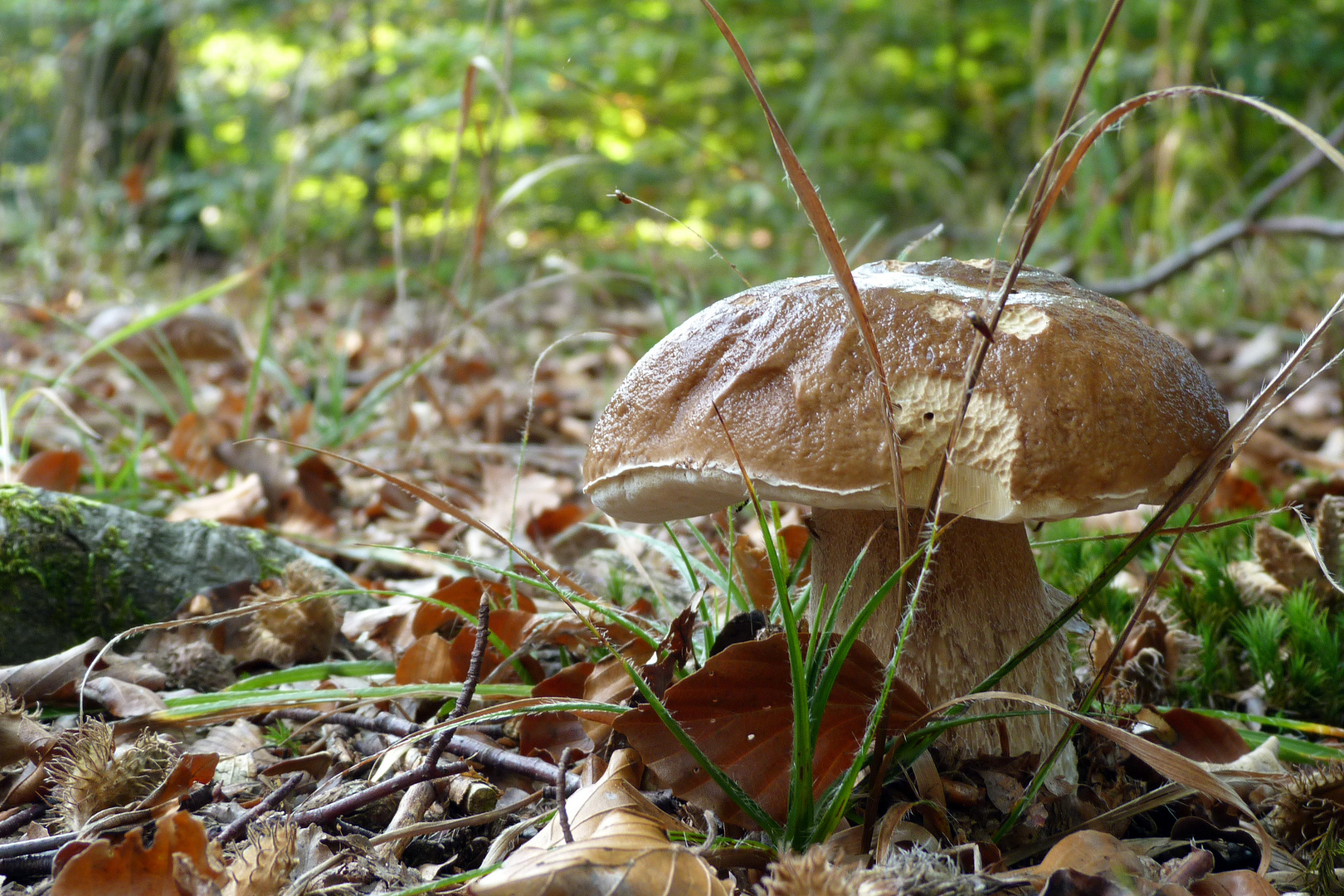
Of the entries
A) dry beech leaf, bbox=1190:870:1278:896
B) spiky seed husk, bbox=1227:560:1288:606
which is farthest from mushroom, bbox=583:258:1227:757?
spiky seed husk, bbox=1227:560:1288:606

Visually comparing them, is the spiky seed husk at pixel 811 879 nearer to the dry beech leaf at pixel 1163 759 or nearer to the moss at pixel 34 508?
the dry beech leaf at pixel 1163 759

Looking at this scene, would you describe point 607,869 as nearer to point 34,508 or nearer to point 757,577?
point 757,577

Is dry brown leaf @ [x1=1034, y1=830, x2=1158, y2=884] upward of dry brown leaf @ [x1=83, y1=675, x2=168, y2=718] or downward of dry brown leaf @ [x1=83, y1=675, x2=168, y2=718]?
upward

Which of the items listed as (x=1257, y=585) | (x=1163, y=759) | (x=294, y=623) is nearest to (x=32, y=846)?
(x=294, y=623)

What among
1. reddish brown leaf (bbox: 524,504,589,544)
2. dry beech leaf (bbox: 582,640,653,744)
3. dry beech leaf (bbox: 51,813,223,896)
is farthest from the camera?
reddish brown leaf (bbox: 524,504,589,544)

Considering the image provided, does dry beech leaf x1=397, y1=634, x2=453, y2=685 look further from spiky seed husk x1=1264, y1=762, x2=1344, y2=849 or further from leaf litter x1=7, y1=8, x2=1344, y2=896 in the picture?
spiky seed husk x1=1264, y1=762, x2=1344, y2=849

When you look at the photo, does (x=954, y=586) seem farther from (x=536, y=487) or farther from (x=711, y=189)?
(x=711, y=189)

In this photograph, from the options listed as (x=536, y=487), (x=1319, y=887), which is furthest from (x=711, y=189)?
(x=1319, y=887)
